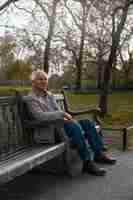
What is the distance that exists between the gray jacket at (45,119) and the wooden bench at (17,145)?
86mm


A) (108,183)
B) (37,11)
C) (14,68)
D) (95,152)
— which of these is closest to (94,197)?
(108,183)

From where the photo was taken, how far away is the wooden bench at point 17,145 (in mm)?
3926

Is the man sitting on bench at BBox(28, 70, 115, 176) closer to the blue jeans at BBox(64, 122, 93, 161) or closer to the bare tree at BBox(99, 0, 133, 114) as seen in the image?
the blue jeans at BBox(64, 122, 93, 161)

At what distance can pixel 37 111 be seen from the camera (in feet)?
15.8

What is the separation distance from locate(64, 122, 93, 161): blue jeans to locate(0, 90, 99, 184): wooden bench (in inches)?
7.5

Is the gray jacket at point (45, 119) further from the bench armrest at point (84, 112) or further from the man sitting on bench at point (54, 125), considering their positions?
the bench armrest at point (84, 112)

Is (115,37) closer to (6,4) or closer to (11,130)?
(6,4)

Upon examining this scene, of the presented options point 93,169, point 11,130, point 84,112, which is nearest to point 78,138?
point 93,169

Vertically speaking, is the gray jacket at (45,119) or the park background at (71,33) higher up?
the park background at (71,33)

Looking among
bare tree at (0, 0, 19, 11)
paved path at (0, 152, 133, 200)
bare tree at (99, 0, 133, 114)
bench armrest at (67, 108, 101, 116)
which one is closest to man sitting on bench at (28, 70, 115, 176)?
paved path at (0, 152, 133, 200)

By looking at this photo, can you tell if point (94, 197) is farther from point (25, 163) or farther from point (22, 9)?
point (22, 9)

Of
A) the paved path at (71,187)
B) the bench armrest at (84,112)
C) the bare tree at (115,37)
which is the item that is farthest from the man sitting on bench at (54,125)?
the bare tree at (115,37)

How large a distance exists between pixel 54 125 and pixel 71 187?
0.76 metres

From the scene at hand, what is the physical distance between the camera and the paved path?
4223 mm
